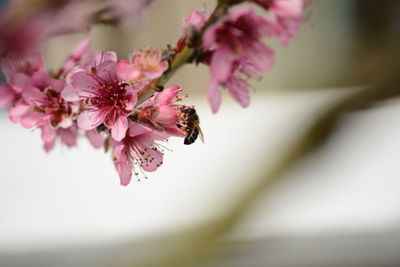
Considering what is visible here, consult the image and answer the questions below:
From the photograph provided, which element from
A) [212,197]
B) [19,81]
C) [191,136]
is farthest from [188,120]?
[212,197]

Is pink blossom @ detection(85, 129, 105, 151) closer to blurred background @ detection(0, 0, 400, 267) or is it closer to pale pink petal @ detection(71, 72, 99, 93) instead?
pale pink petal @ detection(71, 72, 99, 93)

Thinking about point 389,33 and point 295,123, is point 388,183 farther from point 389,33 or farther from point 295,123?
point 389,33

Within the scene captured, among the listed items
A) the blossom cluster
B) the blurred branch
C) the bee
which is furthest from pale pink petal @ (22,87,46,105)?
the blurred branch

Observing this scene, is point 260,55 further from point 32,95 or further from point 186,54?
point 32,95

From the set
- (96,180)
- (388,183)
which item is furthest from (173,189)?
(388,183)

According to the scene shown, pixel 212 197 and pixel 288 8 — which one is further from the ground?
pixel 212 197

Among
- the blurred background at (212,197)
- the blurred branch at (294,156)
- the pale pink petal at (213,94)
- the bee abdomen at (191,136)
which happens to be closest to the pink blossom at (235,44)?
the pale pink petal at (213,94)
